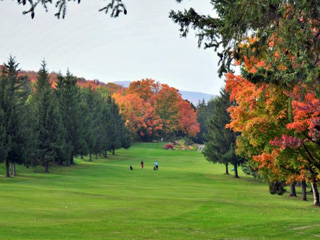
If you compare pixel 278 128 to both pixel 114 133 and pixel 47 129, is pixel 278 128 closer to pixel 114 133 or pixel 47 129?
pixel 47 129

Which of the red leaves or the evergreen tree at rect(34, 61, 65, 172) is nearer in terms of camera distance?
the red leaves

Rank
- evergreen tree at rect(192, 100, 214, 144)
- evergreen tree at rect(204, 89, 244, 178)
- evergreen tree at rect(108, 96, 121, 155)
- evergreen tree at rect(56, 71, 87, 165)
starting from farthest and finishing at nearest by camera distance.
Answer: evergreen tree at rect(192, 100, 214, 144) → evergreen tree at rect(108, 96, 121, 155) → evergreen tree at rect(56, 71, 87, 165) → evergreen tree at rect(204, 89, 244, 178)

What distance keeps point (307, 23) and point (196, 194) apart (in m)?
30.6

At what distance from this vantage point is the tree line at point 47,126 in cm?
5619

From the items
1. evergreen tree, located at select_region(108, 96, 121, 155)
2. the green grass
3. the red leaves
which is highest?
evergreen tree, located at select_region(108, 96, 121, 155)

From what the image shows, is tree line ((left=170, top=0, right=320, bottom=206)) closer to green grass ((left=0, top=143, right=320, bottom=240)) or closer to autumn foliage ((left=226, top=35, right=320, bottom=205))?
autumn foliage ((left=226, top=35, right=320, bottom=205))

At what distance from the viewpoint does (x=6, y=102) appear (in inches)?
2244

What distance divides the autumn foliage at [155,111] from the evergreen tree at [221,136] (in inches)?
2691

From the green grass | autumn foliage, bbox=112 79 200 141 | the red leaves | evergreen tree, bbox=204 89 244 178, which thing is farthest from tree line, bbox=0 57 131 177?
autumn foliage, bbox=112 79 200 141

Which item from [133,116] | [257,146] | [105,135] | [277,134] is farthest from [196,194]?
[133,116]

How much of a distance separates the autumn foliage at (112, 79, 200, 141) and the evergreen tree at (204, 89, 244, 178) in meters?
68.4

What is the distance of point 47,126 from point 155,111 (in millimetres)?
75829

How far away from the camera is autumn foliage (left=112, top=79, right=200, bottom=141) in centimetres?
13838

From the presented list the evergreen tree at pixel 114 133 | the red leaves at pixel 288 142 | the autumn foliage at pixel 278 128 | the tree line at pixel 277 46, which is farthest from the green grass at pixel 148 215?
the evergreen tree at pixel 114 133
